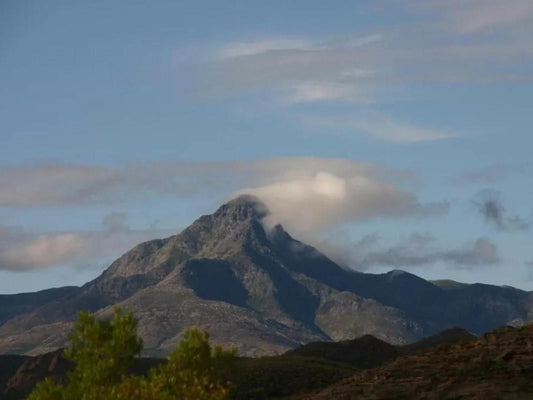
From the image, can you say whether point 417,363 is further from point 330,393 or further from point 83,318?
point 83,318

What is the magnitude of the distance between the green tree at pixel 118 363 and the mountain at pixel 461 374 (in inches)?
499

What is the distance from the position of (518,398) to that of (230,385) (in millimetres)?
20481

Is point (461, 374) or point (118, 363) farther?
point (118, 363)

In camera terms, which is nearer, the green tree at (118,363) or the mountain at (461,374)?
the green tree at (118,363)

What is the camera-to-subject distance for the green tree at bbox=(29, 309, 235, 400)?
260 ft

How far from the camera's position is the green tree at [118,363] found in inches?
3123

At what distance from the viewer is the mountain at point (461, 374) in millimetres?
80625

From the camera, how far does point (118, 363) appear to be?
87.2 m

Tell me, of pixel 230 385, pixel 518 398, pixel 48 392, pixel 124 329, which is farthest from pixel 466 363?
pixel 48 392

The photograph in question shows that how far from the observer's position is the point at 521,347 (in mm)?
90875

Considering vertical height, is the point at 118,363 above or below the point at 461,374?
above

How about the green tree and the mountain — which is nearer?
the green tree

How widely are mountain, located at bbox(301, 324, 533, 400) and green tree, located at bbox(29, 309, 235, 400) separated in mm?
12683

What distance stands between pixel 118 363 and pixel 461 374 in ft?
89.7
